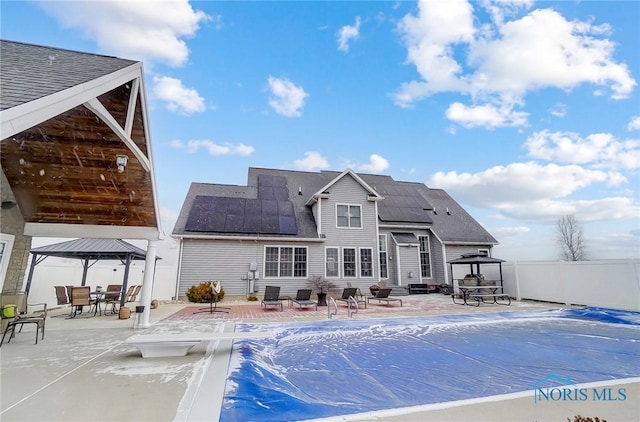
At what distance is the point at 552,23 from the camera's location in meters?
9.25

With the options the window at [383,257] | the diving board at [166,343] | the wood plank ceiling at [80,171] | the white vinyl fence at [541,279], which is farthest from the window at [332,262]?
the diving board at [166,343]

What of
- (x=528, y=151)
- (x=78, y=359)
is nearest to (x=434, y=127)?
(x=528, y=151)

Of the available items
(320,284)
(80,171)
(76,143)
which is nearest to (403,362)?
(76,143)

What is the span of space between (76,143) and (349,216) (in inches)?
489

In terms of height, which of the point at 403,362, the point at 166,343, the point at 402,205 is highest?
the point at 402,205

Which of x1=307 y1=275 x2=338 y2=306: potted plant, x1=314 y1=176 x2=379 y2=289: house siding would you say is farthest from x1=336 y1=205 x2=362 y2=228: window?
x1=307 y1=275 x2=338 y2=306: potted plant

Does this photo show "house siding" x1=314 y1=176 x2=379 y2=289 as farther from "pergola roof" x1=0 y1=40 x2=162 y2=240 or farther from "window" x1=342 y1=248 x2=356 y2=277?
"pergola roof" x1=0 y1=40 x2=162 y2=240

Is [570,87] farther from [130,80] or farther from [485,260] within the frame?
[130,80]

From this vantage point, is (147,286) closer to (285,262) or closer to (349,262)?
(285,262)

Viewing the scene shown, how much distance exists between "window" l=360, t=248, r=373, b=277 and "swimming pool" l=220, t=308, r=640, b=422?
22.6 ft

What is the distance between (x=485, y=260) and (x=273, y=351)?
36.5 feet

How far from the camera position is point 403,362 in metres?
4.76

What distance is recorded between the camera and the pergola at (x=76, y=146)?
10.0 feet

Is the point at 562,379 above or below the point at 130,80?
below
